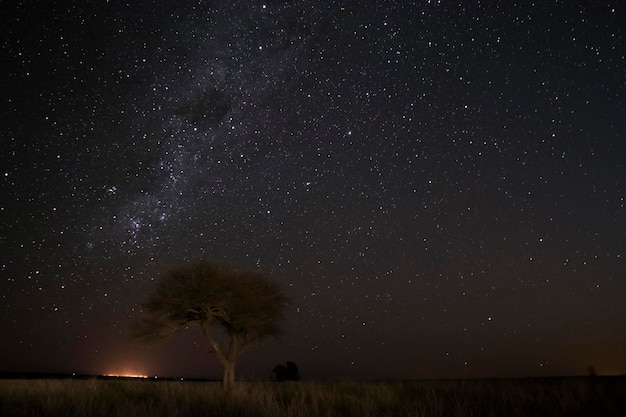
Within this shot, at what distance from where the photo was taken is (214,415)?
364 inches

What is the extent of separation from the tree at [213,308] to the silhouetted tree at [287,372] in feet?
29.9

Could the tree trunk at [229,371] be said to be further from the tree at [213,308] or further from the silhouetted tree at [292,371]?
the silhouetted tree at [292,371]

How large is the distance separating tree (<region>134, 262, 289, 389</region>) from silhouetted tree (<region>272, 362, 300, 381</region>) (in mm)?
9128

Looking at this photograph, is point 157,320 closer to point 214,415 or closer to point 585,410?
point 214,415

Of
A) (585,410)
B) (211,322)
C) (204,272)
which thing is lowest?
(585,410)

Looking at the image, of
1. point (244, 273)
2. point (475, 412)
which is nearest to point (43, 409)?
point (475, 412)

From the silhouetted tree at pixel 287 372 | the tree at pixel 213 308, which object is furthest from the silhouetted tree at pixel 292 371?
the tree at pixel 213 308

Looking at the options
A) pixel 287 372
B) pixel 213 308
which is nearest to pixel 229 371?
pixel 213 308

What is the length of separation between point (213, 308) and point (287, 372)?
42.1 ft

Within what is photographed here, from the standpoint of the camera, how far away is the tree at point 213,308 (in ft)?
88.4

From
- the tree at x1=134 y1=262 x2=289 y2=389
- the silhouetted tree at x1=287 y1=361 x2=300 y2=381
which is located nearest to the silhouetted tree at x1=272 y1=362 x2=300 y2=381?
the silhouetted tree at x1=287 y1=361 x2=300 y2=381

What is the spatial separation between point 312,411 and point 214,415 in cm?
176

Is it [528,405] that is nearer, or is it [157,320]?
[528,405]

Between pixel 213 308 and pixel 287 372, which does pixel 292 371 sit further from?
pixel 213 308
